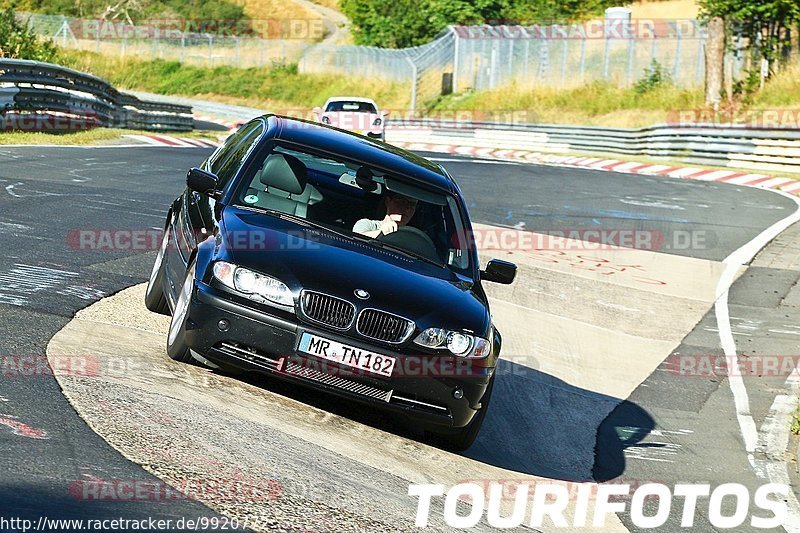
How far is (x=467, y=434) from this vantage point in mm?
6617

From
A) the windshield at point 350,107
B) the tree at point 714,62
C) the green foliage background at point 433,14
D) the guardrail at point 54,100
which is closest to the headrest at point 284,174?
the guardrail at point 54,100

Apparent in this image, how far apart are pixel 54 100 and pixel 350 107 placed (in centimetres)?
972

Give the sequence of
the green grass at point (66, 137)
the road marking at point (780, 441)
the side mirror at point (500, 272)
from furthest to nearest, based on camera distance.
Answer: the green grass at point (66, 137)
the side mirror at point (500, 272)
the road marking at point (780, 441)

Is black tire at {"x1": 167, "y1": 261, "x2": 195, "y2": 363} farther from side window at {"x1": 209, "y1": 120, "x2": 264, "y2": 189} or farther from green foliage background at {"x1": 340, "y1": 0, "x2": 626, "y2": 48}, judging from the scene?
green foliage background at {"x1": 340, "y1": 0, "x2": 626, "y2": 48}

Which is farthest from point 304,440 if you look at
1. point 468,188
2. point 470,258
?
point 468,188

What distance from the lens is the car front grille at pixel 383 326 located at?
618cm

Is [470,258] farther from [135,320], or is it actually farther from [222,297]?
[135,320]

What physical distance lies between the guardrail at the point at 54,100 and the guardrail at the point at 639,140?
1348 centimetres

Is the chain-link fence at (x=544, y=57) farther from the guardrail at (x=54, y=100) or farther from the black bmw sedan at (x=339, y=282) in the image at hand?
the black bmw sedan at (x=339, y=282)

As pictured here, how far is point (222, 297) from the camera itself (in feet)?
20.4

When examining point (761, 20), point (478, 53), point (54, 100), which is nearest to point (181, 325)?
point (54, 100)

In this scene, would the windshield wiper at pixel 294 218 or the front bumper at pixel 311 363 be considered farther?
the windshield wiper at pixel 294 218

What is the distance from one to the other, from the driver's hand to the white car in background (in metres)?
24.6
